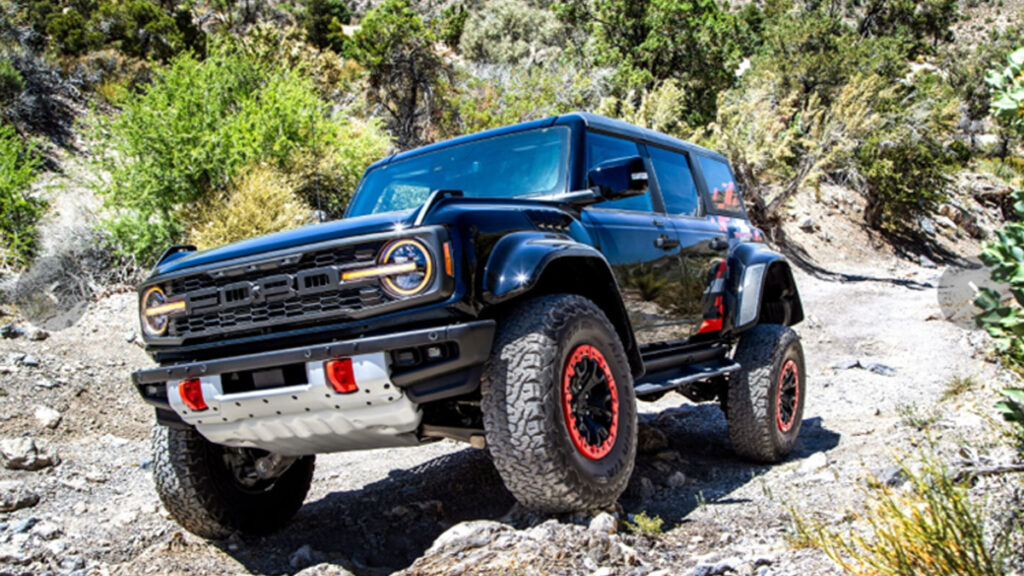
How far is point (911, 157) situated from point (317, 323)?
1016 inches

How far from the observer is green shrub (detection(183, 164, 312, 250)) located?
11.9 m

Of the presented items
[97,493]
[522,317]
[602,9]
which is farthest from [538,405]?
[602,9]

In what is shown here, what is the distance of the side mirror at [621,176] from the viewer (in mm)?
3744

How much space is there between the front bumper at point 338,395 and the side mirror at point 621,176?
1092 mm

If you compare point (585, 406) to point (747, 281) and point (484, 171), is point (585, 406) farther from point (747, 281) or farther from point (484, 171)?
point (747, 281)

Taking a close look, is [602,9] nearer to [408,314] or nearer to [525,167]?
[525,167]

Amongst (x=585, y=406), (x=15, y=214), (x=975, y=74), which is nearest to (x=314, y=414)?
(x=585, y=406)

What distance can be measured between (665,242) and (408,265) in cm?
222

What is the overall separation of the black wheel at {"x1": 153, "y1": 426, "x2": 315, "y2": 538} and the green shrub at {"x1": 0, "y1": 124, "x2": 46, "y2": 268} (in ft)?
35.3

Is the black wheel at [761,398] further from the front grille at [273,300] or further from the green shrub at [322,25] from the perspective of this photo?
the green shrub at [322,25]

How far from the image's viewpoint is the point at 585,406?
3.37m

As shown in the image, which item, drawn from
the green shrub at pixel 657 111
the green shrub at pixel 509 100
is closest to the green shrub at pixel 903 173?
the green shrub at pixel 657 111

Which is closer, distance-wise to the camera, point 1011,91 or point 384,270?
point 1011,91

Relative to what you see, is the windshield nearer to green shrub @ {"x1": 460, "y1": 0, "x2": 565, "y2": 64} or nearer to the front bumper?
the front bumper
